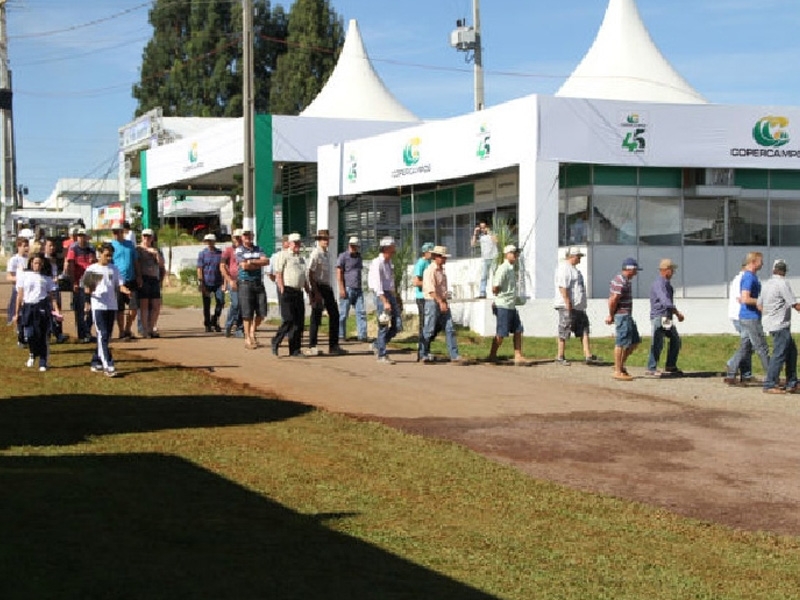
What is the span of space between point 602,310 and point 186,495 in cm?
1658

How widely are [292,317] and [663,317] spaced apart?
5.06 metres

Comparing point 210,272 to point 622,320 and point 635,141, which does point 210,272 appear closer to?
point 622,320

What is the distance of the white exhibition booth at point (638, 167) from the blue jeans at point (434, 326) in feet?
16.4

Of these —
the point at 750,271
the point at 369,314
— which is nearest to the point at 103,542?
the point at 750,271

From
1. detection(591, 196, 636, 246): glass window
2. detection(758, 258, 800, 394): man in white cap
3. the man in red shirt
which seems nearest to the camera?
detection(758, 258, 800, 394): man in white cap

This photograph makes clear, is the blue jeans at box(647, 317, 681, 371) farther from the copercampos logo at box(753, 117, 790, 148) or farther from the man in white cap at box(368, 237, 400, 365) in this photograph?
the copercampos logo at box(753, 117, 790, 148)

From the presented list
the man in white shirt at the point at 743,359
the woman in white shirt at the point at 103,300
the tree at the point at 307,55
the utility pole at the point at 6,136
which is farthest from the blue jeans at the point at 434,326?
the tree at the point at 307,55

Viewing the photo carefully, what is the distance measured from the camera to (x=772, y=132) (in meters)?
26.0

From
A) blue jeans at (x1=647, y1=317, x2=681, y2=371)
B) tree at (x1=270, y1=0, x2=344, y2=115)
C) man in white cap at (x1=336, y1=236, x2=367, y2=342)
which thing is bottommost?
blue jeans at (x1=647, y1=317, x2=681, y2=371)

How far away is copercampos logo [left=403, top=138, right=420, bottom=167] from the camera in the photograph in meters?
29.2

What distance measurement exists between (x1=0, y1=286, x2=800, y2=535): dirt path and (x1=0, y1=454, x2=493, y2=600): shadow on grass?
2975 mm

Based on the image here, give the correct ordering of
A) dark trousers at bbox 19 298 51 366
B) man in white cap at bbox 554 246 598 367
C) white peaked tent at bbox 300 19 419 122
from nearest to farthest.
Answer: dark trousers at bbox 19 298 51 366, man in white cap at bbox 554 246 598 367, white peaked tent at bbox 300 19 419 122

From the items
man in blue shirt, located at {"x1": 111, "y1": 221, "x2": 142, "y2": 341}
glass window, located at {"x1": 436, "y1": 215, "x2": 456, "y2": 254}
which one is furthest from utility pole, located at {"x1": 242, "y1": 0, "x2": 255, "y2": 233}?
man in blue shirt, located at {"x1": 111, "y1": 221, "x2": 142, "y2": 341}

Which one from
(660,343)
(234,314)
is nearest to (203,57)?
(234,314)
